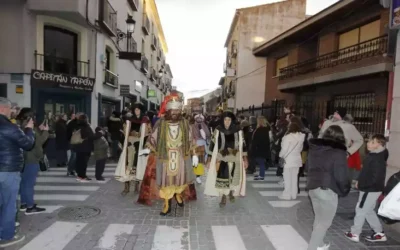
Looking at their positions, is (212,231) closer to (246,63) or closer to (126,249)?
(126,249)

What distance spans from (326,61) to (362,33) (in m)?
2.15

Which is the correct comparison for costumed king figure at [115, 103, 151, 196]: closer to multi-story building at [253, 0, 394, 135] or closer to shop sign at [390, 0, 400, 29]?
shop sign at [390, 0, 400, 29]

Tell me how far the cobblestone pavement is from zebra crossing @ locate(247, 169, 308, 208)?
0.07 meters

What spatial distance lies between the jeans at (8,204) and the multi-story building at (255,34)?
22535mm

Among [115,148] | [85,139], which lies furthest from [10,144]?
[115,148]

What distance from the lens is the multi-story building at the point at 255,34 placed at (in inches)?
999

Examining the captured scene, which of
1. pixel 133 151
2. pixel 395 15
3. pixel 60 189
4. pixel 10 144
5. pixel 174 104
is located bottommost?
pixel 60 189

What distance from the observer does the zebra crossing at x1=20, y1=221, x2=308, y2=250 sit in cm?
413

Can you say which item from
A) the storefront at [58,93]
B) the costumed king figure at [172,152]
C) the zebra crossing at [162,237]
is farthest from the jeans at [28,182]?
the storefront at [58,93]

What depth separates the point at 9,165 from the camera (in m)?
3.96

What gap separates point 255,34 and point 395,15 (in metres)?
21.8

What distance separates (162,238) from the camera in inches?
173

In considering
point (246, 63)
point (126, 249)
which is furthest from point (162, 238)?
point (246, 63)

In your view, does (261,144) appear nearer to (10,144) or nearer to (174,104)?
(174,104)
